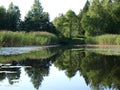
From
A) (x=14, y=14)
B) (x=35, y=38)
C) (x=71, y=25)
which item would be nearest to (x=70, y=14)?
(x=71, y=25)

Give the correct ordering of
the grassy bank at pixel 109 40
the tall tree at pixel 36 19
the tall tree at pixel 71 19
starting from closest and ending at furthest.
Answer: the grassy bank at pixel 109 40 < the tall tree at pixel 36 19 < the tall tree at pixel 71 19

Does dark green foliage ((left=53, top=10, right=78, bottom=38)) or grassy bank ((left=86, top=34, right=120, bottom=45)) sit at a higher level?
dark green foliage ((left=53, top=10, right=78, bottom=38))

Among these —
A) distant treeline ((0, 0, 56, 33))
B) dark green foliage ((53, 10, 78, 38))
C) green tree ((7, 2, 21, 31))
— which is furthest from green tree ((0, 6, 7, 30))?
dark green foliage ((53, 10, 78, 38))

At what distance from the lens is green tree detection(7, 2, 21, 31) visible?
227 feet

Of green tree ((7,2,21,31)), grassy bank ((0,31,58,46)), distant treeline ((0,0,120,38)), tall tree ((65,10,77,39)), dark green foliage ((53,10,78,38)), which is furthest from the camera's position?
tall tree ((65,10,77,39))

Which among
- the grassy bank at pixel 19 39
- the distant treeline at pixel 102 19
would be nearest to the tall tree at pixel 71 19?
the distant treeline at pixel 102 19

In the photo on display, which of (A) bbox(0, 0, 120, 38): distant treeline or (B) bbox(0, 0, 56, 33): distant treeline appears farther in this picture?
(A) bbox(0, 0, 120, 38): distant treeline

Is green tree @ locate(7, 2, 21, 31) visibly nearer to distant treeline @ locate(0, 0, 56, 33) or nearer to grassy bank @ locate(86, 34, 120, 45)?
distant treeline @ locate(0, 0, 56, 33)

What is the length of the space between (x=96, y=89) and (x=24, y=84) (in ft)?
6.49

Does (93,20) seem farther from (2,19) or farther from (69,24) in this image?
(2,19)

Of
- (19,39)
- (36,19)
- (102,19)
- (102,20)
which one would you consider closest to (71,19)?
(36,19)

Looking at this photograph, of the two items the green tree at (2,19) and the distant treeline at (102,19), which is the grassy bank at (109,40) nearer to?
the green tree at (2,19)

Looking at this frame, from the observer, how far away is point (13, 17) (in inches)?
2837

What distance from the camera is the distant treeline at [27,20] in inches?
2686
